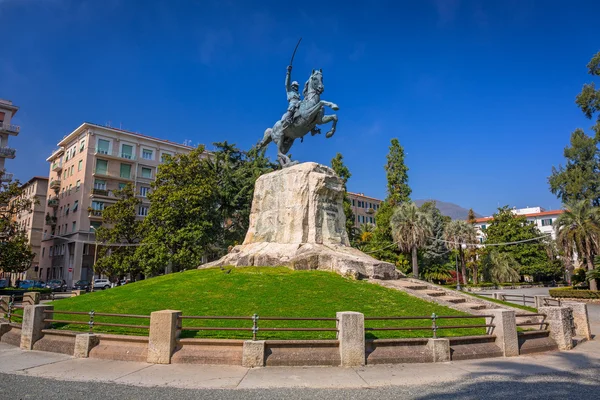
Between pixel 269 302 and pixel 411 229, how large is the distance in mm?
34015

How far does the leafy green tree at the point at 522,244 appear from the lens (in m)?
62.5

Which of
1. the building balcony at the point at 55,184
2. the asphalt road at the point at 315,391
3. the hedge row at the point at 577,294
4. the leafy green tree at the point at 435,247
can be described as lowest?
the asphalt road at the point at 315,391

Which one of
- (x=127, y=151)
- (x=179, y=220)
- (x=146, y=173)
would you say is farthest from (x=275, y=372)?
(x=127, y=151)

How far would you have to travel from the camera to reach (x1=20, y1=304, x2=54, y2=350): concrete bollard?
37.0ft

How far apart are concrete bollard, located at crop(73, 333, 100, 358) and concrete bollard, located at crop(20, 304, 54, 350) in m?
1.87

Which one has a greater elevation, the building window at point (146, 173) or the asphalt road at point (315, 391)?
the building window at point (146, 173)

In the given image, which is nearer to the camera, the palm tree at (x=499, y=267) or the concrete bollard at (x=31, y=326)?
the concrete bollard at (x=31, y=326)

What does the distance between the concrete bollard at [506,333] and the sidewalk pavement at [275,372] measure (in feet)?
0.92

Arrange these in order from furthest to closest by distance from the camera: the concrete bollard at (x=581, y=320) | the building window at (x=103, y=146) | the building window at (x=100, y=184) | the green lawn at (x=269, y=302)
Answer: the building window at (x=103, y=146), the building window at (x=100, y=184), the concrete bollard at (x=581, y=320), the green lawn at (x=269, y=302)

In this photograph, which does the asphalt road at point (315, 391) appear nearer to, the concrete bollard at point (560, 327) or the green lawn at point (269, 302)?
the green lawn at point (269, 302)

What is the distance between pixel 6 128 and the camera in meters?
49.6

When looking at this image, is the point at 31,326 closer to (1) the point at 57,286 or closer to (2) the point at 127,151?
(1) the point at 57,286

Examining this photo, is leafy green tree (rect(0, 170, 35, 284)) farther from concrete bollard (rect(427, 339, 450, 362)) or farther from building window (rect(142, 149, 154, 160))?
concrete bollard (rect(427, 339, 450, 362))

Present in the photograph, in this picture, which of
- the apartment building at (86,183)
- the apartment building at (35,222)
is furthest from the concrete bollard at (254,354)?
the apartment building at (35,222)
